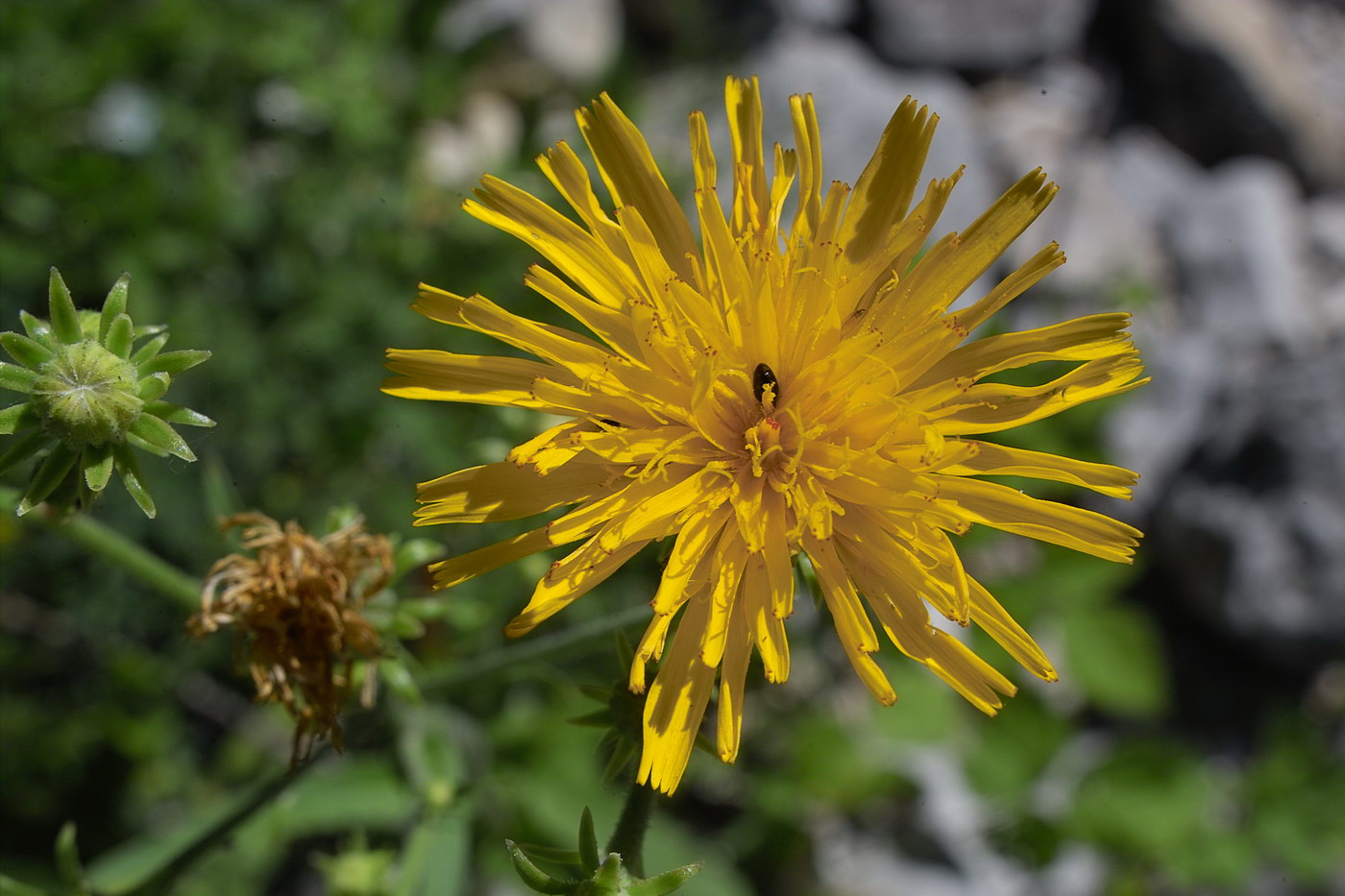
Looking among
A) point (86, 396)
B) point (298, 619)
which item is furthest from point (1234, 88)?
point (86, 396)

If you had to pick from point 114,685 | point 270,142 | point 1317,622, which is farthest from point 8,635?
point 1317,622

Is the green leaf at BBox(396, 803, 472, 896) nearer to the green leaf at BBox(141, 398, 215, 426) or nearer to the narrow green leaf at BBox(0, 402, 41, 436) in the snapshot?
the green leaf at BBox(141, 398, 215, 426)

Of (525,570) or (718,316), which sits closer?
(718,316)

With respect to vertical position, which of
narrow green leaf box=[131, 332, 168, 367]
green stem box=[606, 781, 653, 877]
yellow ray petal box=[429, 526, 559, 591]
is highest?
narrow green leaf box=[131, 332, 168, 367]

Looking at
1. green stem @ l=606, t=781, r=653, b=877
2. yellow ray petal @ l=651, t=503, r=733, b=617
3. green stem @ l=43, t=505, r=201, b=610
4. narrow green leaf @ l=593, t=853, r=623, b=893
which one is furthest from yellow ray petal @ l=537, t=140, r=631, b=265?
green stem @ l=43, t=505, r=201, b=610

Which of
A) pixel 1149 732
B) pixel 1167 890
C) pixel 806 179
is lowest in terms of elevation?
pixel 1167 890

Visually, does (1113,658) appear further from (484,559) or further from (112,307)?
(112,307)

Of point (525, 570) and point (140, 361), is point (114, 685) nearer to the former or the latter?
point (525, 570)
